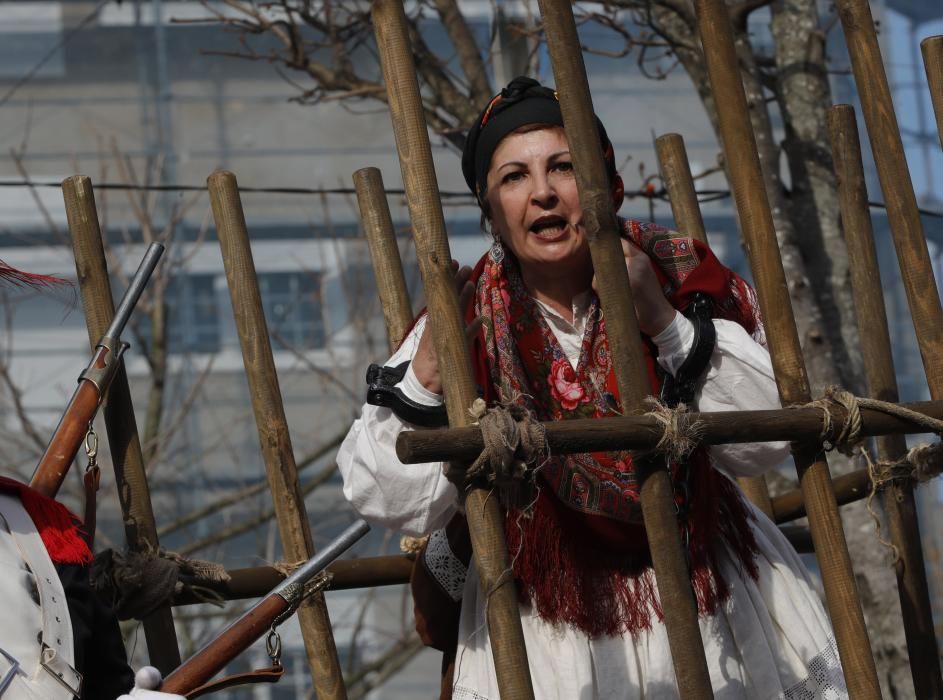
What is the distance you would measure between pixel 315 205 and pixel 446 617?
10655mm

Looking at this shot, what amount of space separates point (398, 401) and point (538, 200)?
0.47 m

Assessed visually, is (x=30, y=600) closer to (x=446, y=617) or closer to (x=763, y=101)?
(x=446, y=617)

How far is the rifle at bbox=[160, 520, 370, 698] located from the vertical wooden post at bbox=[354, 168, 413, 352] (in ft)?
2.67

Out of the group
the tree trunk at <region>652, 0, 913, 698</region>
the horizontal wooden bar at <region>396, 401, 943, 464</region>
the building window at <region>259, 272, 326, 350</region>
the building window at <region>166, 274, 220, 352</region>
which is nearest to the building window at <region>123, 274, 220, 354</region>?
the building window at <region>166, 274, 220, 352</region>

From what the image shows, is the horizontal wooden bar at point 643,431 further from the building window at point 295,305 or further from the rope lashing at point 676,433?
the building window at point 295,305

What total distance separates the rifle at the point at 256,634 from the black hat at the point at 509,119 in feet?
2.43

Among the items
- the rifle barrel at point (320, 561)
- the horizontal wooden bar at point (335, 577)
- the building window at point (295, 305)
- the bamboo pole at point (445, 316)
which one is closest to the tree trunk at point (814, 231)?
the horizontal wooden bar at point (335, 577)

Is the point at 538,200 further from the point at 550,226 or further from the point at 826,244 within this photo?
the point at 826,244

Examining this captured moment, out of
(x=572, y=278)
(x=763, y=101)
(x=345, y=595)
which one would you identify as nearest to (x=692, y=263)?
(x=572, y=278)

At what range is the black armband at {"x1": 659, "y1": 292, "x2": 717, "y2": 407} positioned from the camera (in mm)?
2650

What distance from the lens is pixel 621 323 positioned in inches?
93.0

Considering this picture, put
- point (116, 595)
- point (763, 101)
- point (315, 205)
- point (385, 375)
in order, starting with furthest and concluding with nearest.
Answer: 1. point (315, 205)
2. point (763, 101)
3. point (116, 595)
4. point (385, 375)

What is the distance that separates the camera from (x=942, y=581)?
1255 centimetres

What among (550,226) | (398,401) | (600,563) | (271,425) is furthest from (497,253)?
(271,425)
